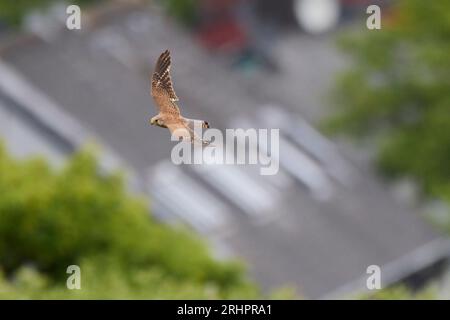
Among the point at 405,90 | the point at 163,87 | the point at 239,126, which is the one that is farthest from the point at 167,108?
the point at 405,90

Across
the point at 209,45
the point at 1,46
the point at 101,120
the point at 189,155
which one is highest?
the point at 209,45

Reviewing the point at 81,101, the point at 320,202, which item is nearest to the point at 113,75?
the point at 81,101

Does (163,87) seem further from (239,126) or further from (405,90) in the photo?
(405,90)

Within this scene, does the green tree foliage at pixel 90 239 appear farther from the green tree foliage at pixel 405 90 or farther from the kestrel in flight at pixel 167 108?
the kestrel in flight at pixel 167 108

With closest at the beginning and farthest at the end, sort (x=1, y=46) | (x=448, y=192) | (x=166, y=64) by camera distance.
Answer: (x=166, y=64)
(x=448, y=192)
(x=1, y=46)

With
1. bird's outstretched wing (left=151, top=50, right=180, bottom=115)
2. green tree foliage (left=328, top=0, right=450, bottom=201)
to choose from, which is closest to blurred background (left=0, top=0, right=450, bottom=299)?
green tree foliage (left=328, top=0, right=450, bottom=201)

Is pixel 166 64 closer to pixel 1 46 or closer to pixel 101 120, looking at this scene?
pixel 101 120
